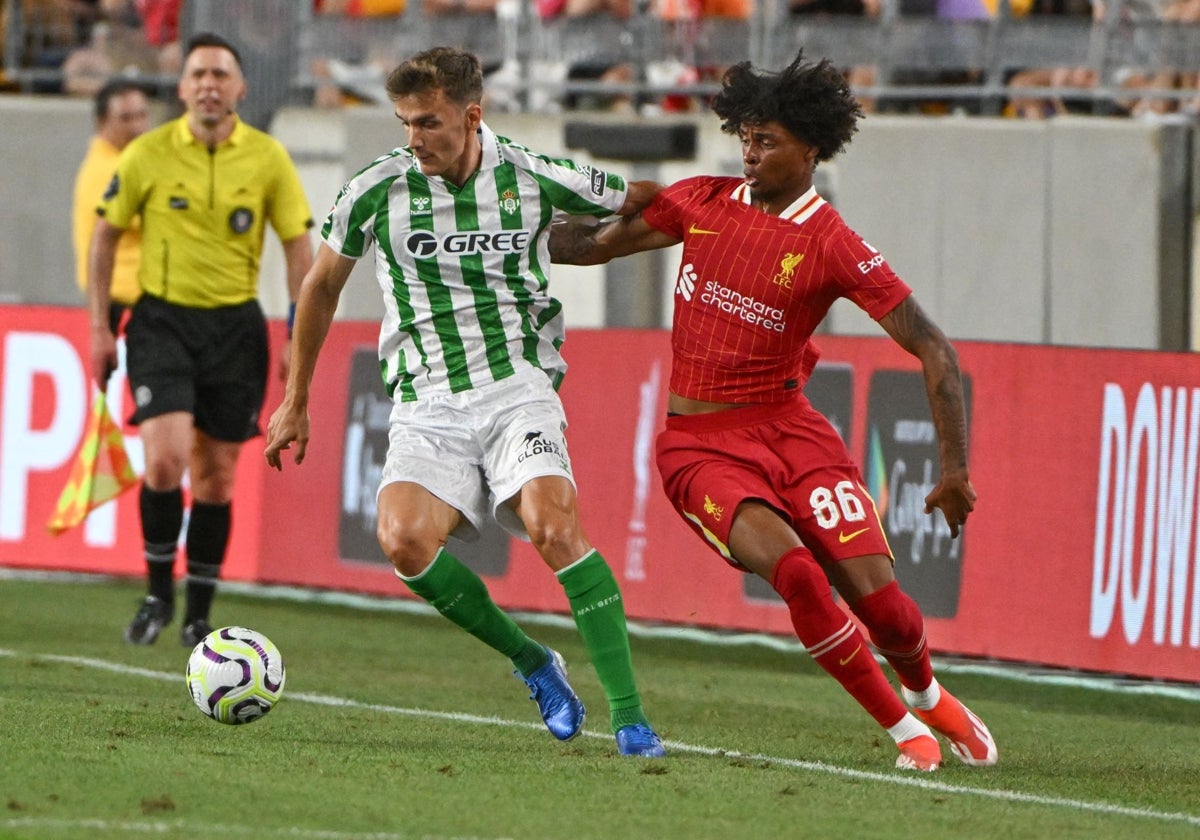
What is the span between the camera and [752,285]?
6910 millimetres

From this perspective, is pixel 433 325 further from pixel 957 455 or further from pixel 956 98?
pixel 956 98

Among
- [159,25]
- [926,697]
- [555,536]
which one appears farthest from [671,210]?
[159,25]

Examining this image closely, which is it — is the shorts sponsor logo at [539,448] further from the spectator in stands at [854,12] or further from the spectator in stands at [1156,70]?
the spectator in stands at [854,12]

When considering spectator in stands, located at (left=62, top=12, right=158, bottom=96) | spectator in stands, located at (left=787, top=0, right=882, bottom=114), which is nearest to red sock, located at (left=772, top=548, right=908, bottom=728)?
spectator in stands, located at (left=787, top=0, right=882, bottom=114)

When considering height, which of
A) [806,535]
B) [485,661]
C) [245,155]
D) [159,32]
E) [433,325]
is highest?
[159,32]

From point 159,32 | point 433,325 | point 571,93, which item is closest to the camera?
point 433,325

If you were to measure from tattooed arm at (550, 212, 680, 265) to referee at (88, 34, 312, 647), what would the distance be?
244 centimetres

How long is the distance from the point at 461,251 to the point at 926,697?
1982mm

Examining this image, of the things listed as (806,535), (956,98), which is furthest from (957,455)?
(956,98)

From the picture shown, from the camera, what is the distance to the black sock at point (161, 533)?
9.84 meters

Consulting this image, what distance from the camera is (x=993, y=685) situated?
30.9 ft

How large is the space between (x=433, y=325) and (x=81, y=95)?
33.1 feet

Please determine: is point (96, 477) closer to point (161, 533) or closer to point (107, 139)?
point (161, 533)

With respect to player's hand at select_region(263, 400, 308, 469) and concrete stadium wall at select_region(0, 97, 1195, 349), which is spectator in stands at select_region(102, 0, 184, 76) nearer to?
concrete stadium wall at select_region(0, 97, 1195, 349)
